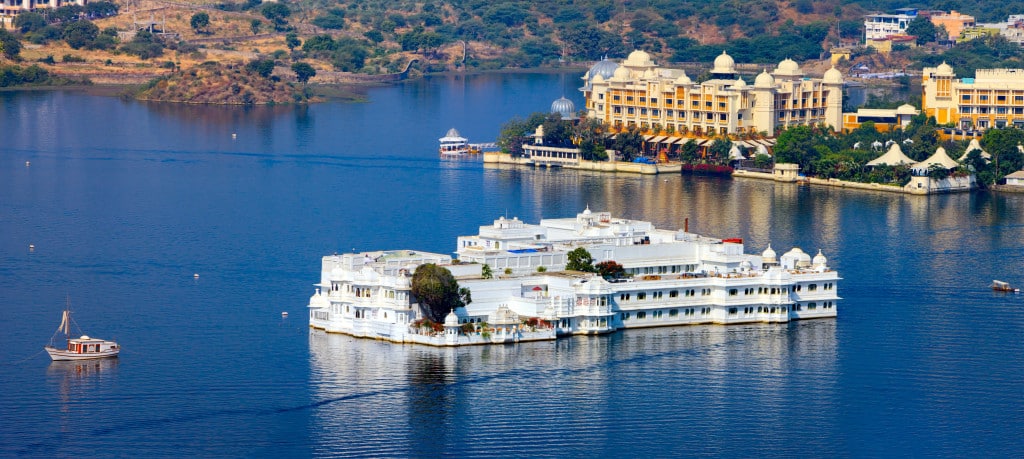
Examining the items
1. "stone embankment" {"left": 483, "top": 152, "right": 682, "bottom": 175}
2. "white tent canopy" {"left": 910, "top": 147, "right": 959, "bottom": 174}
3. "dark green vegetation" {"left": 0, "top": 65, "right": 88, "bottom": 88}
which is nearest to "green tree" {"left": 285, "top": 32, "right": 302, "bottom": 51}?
"dark green vegetation" {"left": 0, "top": 65, "right": 88, "bottom": 88}

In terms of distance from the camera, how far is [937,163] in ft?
274

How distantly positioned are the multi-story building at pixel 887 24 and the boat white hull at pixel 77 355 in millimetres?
117567

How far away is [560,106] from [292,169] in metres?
18.3

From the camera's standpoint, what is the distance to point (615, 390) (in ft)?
148

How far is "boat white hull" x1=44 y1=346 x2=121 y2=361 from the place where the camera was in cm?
4750

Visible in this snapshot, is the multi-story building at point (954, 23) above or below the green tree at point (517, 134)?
above

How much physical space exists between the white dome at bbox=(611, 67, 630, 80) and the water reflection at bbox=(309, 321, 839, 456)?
50470 millimetres

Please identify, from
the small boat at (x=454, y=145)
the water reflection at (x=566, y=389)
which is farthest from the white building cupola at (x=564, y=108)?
the water reflection at (x=566, y=389)

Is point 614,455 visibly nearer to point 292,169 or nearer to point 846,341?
point 846,341

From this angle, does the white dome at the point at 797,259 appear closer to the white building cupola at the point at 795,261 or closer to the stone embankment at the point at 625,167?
the white building cupola at the point at 795,261

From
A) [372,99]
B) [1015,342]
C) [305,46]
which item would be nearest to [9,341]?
[1015,342]

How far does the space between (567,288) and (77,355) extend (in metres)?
11.6

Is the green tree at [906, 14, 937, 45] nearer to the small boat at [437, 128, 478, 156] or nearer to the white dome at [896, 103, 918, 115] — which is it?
the white dome at [896, 103, 918, 115]

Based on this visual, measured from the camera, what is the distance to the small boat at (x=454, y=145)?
318ft
